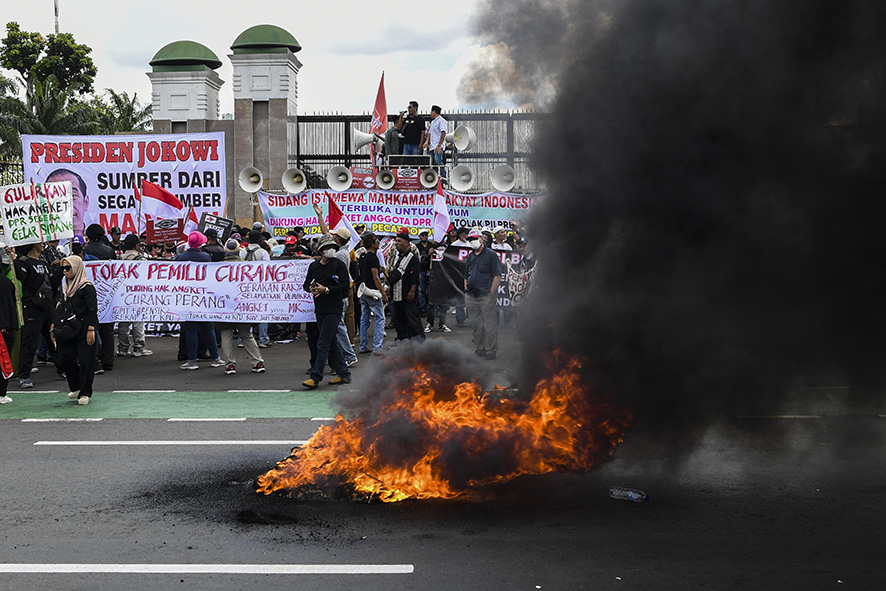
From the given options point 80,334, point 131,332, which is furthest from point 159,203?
point 80,334

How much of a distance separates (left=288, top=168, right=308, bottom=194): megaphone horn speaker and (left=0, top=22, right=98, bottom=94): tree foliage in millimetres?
29366

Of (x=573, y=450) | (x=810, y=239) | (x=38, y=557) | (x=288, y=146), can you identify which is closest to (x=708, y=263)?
(x=810, y=239)

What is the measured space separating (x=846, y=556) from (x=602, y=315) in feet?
7.08

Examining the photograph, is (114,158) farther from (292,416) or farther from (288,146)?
(292,416)

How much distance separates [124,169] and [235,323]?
6023 millimetres

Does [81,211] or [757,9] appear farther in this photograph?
[81,211]

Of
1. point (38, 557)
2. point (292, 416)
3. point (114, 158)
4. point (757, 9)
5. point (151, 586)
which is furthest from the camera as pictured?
point (114, 158)

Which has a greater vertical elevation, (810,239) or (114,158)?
(114,158)

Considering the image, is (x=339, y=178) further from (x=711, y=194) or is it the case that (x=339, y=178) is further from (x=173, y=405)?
(x=711, y=194)

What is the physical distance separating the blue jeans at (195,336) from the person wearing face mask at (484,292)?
3720 mm

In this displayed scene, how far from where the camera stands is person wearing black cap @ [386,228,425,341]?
1287cm

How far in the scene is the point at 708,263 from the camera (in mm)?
6055

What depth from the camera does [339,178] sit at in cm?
1984

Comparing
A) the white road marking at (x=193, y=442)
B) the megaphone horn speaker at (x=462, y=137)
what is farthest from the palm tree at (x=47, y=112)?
the white road marking at (x=193, y=442)
